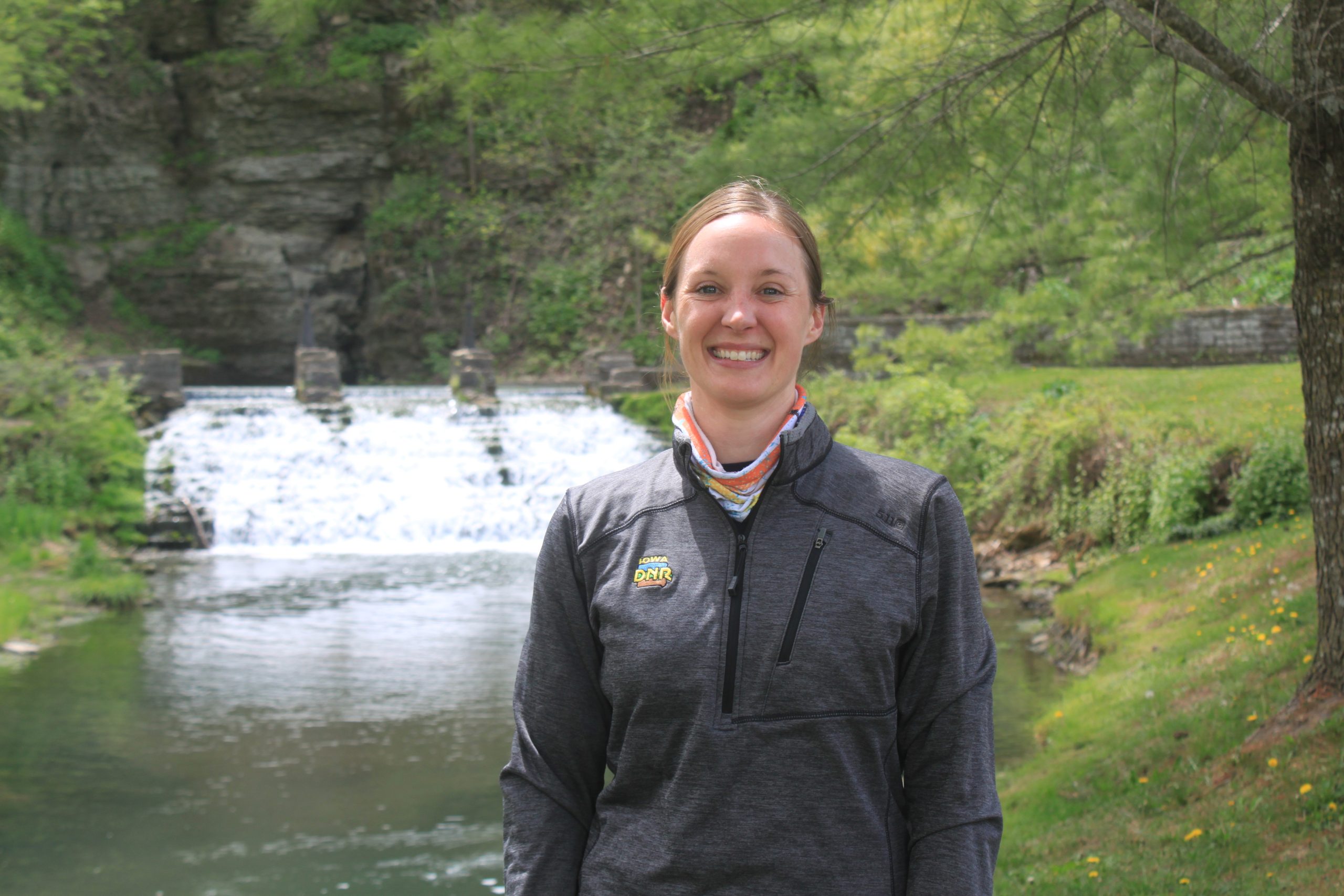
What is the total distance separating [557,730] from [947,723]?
23.5 inches

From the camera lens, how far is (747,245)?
192 cm

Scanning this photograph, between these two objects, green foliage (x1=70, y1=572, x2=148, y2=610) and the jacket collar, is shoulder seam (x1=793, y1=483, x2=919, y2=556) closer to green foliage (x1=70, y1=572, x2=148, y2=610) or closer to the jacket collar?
the jacket collar

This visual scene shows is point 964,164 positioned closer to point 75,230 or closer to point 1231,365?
point 1231,365

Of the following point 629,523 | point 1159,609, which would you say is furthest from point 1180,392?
point 629,523

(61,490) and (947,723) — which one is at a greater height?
(947,723)

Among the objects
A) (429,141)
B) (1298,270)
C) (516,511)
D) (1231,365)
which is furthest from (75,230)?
(1298,270)

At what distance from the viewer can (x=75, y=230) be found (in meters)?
31.4

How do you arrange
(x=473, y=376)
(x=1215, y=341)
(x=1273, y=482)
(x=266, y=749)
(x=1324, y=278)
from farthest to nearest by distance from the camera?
1. (x=473, y=376)
2. (x=1215, y=341)
3. (x=1273, y=482)
4. (x=266, y=749)
5. (x=1324, y=278)

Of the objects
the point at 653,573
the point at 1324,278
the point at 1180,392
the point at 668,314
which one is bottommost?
the point at 653,573

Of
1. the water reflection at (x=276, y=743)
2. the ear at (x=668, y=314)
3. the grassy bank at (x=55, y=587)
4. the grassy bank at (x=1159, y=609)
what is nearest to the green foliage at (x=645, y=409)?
the grassy bank at (x=1159, y=609)

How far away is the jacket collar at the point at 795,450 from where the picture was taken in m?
1.91

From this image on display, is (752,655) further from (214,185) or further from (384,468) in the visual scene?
(214,185)

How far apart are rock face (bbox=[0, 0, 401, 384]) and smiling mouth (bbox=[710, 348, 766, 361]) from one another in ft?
102

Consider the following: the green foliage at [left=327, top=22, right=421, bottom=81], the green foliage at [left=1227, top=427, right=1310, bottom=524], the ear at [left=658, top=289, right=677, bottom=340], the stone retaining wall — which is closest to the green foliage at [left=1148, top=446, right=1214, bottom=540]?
the green foliage at [left=1227, top=427, right=1310, bottom=524]
